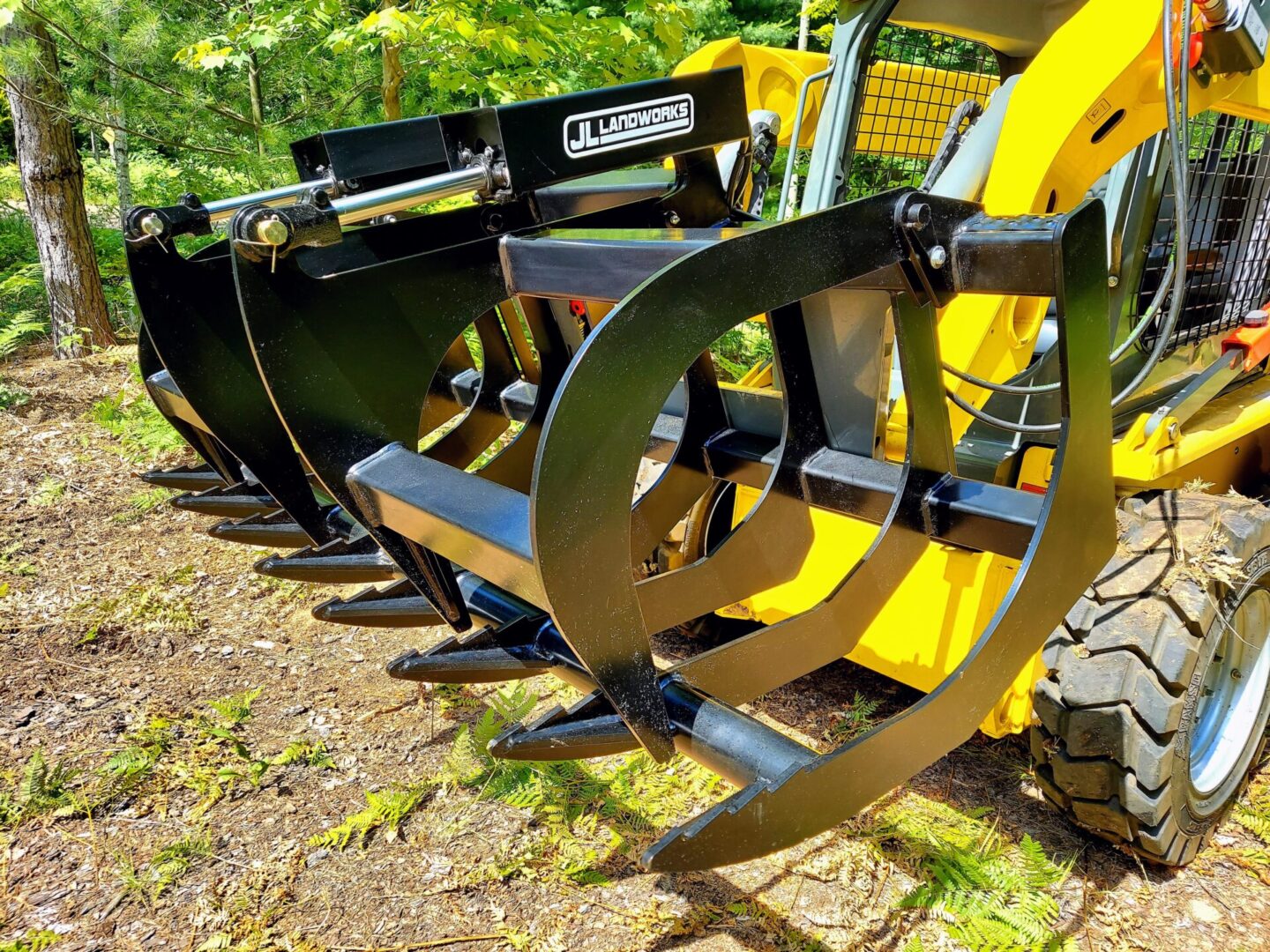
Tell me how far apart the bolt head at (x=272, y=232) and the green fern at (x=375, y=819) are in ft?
5.40

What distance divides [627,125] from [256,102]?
19.4 feet

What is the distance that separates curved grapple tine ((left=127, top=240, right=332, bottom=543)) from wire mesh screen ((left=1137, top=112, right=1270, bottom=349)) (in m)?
2.39

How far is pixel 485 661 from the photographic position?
1788 mm

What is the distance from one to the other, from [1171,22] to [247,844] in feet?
9.65

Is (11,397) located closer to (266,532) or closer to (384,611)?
(266,532)

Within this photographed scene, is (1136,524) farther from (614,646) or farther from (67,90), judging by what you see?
(67,90)

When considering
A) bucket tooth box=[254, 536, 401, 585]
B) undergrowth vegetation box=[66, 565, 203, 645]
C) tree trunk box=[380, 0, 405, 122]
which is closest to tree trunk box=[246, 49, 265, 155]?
tree trunk box=[380, 0, 405, 122]

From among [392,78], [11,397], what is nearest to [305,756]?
[11,397]

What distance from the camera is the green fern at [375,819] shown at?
2.56 meters

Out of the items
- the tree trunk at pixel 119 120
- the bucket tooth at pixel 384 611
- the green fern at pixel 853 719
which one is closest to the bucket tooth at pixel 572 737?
the bucket tooth at pixel 384 611

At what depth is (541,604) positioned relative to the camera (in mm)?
1355

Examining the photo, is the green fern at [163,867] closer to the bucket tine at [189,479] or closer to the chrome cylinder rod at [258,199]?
the bucket tine at [189,479]

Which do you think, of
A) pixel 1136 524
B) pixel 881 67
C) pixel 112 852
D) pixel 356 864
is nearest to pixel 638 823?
pixel 356 864

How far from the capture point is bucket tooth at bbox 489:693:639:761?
153 centimetres
